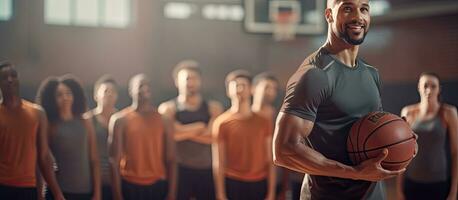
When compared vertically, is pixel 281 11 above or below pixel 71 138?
above

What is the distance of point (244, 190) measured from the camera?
434cm

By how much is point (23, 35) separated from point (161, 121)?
1.08 m

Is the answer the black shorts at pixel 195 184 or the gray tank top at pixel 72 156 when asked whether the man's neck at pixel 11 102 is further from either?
the black shorts at pixel 195 184

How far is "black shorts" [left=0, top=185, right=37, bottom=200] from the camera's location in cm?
360

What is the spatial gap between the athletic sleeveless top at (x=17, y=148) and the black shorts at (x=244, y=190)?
138 centimetres

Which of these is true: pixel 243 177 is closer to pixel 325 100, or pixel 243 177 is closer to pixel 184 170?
pixel 184 170

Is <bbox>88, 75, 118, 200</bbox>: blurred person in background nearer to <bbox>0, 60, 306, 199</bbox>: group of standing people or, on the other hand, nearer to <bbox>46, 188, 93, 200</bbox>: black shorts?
<bbox>0, 60, 306, 199</bbox>: group of standing people

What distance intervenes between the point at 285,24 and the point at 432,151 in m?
1.46

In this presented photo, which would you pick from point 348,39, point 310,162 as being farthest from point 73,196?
point 348,39

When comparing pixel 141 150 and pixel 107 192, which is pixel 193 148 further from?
pixel 107 192

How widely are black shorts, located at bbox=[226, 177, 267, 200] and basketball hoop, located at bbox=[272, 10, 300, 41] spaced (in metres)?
1.17

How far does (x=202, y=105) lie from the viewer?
4379 mm

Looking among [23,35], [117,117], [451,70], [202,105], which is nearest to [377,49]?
[451,70]

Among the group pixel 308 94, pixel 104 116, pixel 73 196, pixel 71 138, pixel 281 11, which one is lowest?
pixel 73 196
